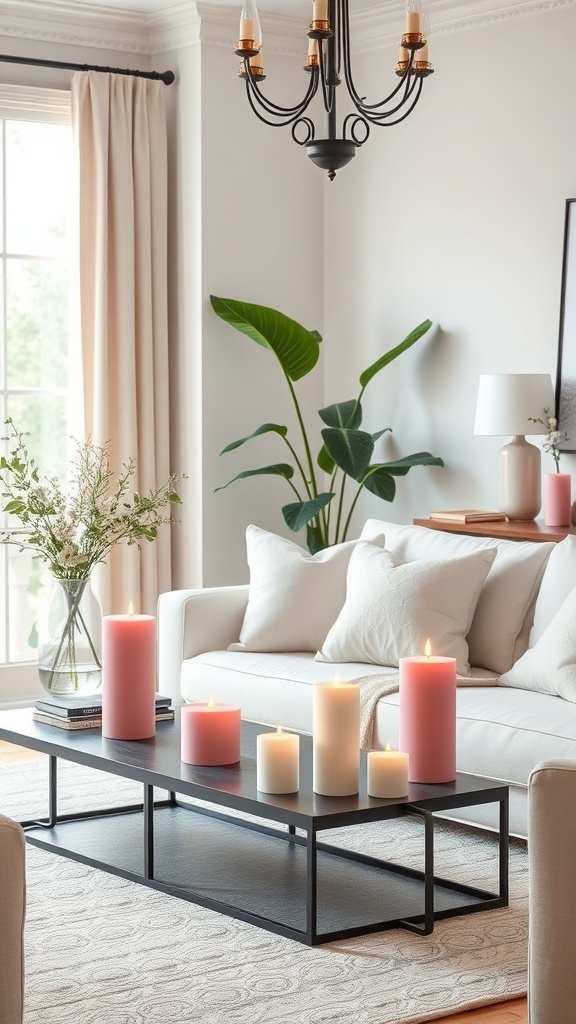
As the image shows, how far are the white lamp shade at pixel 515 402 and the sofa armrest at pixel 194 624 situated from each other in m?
1.07

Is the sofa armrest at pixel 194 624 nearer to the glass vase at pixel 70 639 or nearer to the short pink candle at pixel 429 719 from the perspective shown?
the glass vase at pixel 70 639

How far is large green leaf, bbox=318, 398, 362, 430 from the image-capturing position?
5691 millimetres

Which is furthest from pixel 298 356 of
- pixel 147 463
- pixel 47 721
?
pixel 47 721

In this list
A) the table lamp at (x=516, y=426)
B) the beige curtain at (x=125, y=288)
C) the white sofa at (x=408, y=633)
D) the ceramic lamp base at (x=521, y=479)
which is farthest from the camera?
the beige curtain at (x=125, y=288)

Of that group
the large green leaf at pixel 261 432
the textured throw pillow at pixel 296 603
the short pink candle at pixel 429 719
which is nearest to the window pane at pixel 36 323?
the large green leaf at pixel 261 432

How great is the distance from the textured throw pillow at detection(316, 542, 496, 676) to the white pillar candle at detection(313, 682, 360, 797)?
3.59 ft

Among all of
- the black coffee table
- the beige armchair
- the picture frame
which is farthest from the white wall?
the beige armchair

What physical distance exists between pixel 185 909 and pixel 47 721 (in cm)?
75

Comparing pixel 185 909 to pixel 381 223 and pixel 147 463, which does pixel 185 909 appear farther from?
pixel 381 223

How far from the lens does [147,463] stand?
19.5 ft

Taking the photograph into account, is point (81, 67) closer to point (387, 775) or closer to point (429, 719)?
point (429, 719)

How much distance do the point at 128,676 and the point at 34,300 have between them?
270 cm

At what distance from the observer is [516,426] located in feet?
→ 16.3

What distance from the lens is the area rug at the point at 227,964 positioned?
2.70 meters
